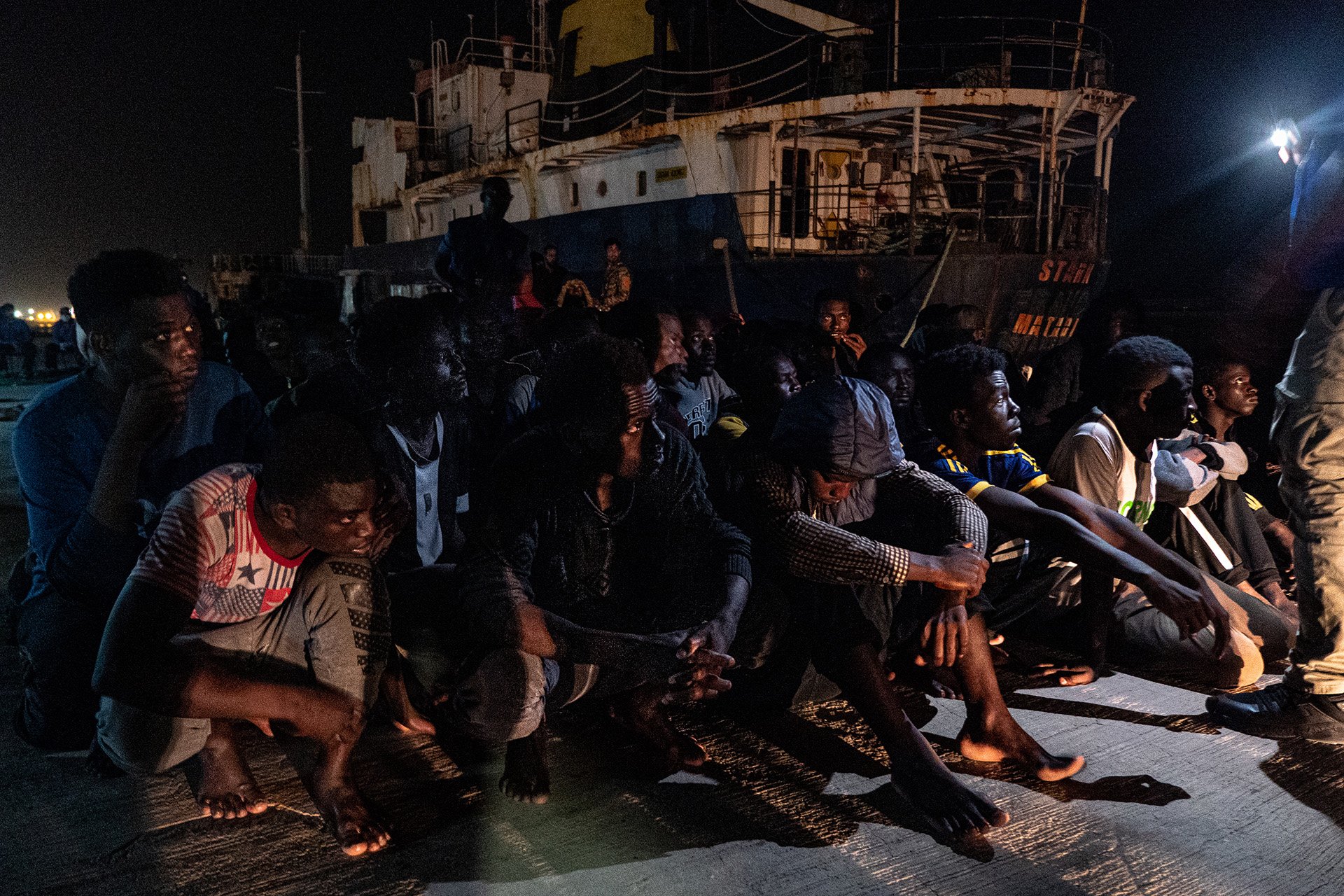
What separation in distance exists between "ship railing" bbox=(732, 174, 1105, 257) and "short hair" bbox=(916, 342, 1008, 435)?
705 centimetres

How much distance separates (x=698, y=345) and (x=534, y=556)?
2.59 metres

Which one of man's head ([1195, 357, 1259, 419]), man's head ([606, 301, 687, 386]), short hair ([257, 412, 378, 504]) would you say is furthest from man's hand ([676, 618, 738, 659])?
man's head ([1195, 357, 1259, 419])

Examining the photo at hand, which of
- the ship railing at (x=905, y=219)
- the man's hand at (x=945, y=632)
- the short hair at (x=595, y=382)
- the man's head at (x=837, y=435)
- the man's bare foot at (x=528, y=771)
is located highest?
the ship railing at (x=905, y=219)

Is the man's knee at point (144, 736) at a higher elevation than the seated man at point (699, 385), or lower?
lower

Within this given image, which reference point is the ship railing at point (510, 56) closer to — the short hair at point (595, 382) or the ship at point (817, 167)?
the ship at point (817, 167)

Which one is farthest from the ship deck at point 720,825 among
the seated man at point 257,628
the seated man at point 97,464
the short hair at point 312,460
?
the short hair at point 312,460

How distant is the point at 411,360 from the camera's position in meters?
3.21

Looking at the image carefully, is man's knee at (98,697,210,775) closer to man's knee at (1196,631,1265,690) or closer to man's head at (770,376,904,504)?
man's head at (770,376,904,504)

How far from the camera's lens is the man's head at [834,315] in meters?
5.83

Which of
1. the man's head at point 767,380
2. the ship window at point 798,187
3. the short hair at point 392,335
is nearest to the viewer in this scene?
the short hair at point 392,335

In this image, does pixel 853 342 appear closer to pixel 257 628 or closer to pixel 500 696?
pixel 500 696

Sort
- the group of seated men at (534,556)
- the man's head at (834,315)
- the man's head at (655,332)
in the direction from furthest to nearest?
1. the man's head at (834,315)
2. the man's head at (655,332)
3. the group of seated men at (534,556)

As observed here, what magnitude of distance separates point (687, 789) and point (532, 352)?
278 centimetres

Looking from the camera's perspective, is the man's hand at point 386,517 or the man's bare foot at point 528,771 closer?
the man's hand at point 386,517
